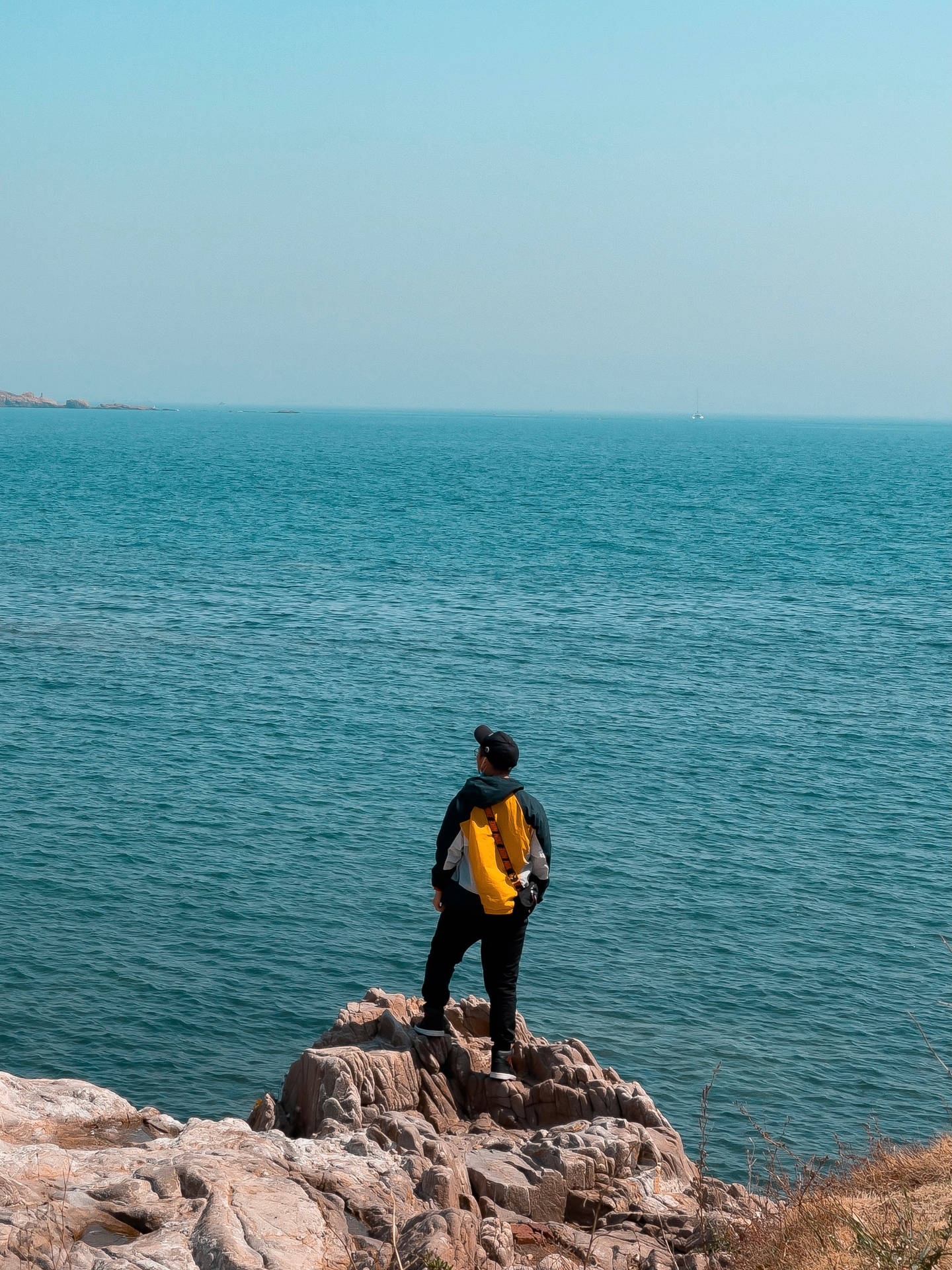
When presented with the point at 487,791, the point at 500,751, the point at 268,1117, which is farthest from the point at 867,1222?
the point at 268,1117

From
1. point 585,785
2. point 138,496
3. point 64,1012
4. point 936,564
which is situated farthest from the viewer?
point 138,496

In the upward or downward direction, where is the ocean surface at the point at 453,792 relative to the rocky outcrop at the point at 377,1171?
downward

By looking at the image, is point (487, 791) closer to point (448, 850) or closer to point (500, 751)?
point (500, 751)

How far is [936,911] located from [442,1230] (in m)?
17.3

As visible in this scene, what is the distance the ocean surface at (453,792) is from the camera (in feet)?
57.1

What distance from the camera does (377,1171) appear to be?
27.5 ft

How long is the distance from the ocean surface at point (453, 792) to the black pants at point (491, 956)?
602cm

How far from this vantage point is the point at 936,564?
6512 cm

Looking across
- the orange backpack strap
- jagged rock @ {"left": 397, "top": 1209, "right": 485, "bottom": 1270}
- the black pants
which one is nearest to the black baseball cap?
the orange backpack strap

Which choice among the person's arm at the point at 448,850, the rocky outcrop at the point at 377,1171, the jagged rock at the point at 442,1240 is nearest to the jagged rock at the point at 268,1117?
the rocky outcrop at the point at 377,1171

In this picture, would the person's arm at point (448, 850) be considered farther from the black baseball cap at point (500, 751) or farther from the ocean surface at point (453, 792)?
the ocean surface at point (453, 792)

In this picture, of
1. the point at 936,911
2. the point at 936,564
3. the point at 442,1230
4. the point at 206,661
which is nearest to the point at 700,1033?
the point at 936,911

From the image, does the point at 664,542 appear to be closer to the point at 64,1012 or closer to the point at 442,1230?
the point at 64,1012

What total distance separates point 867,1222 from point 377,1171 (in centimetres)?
319
